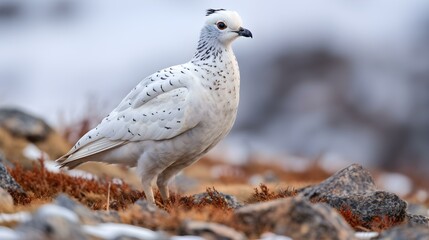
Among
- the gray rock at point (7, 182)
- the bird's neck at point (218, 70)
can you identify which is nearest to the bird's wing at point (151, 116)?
the bird's neck at point (218, 70)

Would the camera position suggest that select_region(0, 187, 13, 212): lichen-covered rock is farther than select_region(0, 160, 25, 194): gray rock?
No

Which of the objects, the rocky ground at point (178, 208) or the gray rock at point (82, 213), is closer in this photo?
the rocky ground at point (178, 208)

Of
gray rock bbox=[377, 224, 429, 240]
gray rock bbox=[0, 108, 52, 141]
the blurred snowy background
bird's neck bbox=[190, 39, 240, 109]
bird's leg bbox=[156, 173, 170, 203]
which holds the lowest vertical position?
the blurred snowy background

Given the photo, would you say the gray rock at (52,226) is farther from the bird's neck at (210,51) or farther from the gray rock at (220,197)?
the bird's neck at (210,51)

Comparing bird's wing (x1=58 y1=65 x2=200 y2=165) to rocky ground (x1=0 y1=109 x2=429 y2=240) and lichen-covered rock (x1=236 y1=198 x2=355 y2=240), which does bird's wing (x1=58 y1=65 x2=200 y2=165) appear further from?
lichen-covered rock (x1=236 y1=198 x2=355 y2=240)

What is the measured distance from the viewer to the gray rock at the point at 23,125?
12406 millimetres

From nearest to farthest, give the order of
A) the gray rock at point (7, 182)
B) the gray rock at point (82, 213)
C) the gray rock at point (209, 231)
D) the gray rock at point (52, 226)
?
the gray rock at point (52, 226)
the gray rock at point (209, 231)
the gray rock at point (82, 213)
the gray rock at point (7, 182)

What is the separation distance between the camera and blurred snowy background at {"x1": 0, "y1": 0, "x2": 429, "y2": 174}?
2638 cm

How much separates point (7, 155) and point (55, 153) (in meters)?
1.01

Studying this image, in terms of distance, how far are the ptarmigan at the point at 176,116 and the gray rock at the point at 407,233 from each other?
232cm

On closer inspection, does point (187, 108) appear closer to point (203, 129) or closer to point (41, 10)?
point (203, 129)

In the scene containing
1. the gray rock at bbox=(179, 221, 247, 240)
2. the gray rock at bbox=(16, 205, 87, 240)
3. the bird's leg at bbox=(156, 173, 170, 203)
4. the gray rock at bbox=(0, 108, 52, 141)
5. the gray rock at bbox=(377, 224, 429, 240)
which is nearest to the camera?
the gray rock at bbox=(16, 205, 87, 240)

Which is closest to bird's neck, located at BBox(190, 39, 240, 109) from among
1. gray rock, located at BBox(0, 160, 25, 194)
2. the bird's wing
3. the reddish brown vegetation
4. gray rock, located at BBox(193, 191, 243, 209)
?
the bird's wing

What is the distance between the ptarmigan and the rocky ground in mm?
353
